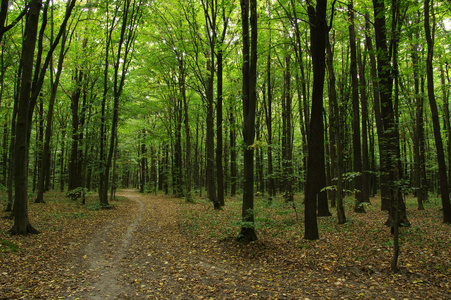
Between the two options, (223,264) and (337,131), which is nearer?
(223,264)

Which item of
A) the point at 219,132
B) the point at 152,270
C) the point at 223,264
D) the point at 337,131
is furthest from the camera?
the point at 219,132

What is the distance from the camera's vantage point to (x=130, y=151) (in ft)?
119

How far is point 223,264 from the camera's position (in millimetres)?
6480

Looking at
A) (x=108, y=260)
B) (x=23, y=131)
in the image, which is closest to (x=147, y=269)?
(x=108, y=260)

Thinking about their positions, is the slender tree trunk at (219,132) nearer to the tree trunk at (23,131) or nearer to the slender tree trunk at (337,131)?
the slender tree trunk at (337,131)

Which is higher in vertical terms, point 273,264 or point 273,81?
point 273,81

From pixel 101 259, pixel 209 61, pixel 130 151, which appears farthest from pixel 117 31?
pixel 130 151

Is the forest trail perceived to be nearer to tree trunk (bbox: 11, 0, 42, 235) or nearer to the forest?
the forest

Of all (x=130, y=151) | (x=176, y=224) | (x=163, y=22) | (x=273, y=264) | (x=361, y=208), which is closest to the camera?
(x=273, y=264)

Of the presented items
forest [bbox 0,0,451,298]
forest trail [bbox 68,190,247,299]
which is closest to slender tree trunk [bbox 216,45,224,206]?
forest [bbox 0,0,451,298]

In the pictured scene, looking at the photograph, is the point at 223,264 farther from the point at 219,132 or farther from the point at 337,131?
the point at 219,132

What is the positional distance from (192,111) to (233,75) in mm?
5644

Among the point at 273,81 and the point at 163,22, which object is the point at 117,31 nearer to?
the point at 163,22

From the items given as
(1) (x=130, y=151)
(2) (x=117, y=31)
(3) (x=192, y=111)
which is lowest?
(1) (x=130, y=151)
